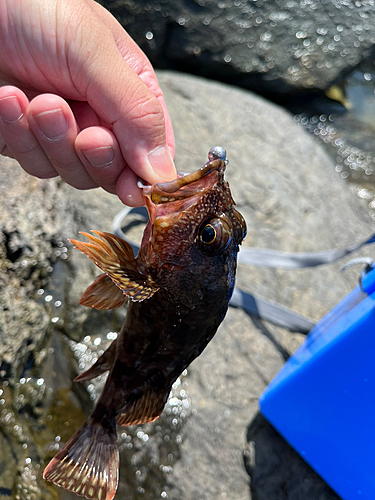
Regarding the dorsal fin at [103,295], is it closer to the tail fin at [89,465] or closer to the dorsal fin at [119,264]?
the dorsal fin at [119,264]

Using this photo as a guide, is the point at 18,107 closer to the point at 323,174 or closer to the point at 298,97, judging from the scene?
the point at 323,174

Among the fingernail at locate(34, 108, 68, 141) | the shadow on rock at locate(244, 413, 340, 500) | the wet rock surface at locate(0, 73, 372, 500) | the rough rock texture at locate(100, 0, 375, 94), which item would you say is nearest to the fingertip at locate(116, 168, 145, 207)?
the fingernail at locate(34, 108, 68, 141)

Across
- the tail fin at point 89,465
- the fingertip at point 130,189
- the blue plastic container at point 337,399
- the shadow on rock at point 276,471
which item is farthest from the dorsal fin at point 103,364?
the shadow on rock at point 276,471

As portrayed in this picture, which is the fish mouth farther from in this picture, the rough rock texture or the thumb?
the rough rock texture

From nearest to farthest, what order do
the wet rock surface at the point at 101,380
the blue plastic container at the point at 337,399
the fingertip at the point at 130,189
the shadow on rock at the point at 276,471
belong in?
the fingertip at the point at 130,189 → the blue plastic container at the point at 337,399 → the wet rock surface at the point at 101,380 → the shadow on rock at the point at 276,471

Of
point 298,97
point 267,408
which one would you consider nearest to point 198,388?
point 267,408
